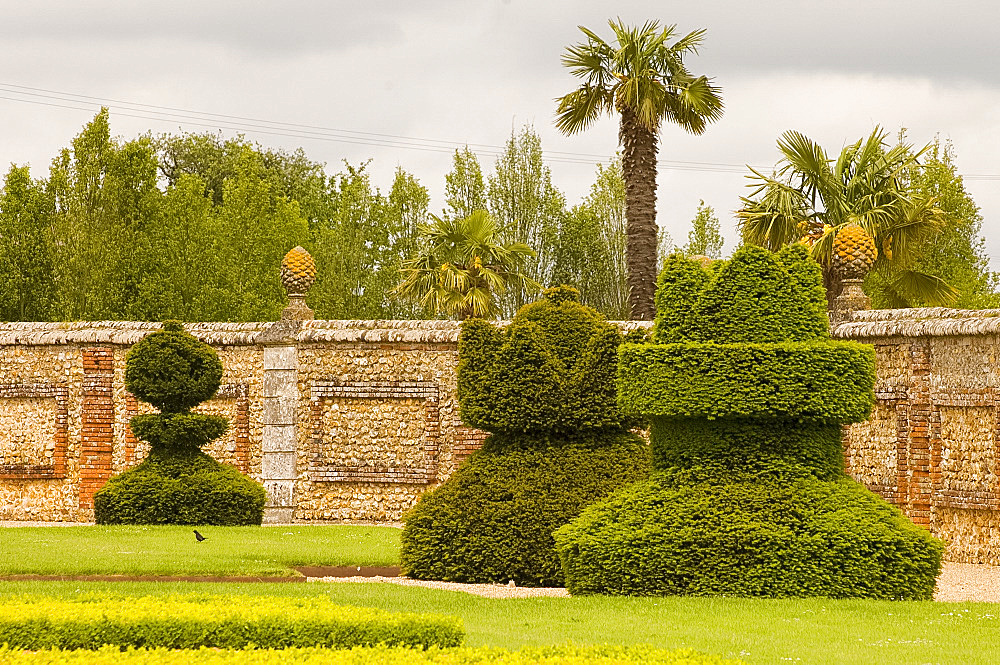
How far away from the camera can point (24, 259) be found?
94.0ft

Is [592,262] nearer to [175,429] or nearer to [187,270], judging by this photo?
[187,270]

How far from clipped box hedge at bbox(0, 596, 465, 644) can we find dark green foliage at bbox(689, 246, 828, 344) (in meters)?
4.10

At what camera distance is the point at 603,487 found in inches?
439

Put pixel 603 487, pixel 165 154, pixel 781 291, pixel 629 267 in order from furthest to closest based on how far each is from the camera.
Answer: pixel 165 154, pixel 629 267, pixel 603 487, pixel 781 291

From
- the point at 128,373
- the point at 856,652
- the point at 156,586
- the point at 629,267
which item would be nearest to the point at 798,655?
the point at 856,652

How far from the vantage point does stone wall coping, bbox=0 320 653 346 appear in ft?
59.1

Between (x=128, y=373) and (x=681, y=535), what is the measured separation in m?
9.86

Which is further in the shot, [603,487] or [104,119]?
[104,119]

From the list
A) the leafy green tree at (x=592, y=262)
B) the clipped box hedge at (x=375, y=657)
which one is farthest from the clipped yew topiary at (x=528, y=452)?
the leafy green tree at (x=592, y=262)

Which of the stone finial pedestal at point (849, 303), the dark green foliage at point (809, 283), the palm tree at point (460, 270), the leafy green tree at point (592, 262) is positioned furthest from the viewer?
the leafy green tree at point (592, 262)

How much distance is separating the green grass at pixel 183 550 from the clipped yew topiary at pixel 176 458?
647mm

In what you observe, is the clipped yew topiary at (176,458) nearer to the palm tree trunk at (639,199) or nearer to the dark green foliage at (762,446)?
the dark green foliage at (762,446)

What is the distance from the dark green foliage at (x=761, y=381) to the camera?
384 inches

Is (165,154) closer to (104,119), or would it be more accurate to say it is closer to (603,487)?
(104,119)
